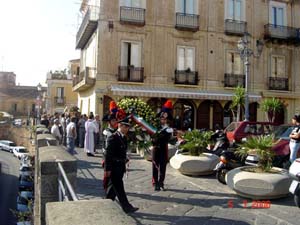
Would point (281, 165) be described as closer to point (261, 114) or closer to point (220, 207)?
point (220, 207)

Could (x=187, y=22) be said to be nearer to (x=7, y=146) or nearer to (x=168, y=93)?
(x=168, y=93)

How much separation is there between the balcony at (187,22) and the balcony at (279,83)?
6406 mm

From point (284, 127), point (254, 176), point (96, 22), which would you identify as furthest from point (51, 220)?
point (96, 22)

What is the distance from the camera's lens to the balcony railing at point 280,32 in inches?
966

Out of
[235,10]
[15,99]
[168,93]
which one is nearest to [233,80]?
[235,10]

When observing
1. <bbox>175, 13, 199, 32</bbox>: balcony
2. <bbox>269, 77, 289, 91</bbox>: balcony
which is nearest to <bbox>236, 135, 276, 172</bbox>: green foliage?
<bbox>175, 13, 199, 32</bbox>: balcony

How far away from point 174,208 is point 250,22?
20390 mm

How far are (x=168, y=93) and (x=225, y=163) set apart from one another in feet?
41.0

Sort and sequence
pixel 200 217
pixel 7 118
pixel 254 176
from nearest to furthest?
pixel 200 217 < pixel 254 176 < pixel 7 118

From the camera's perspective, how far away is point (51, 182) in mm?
5145

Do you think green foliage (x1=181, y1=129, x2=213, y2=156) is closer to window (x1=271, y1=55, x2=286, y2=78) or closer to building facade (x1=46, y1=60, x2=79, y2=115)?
window (x1=271, y1=55, x2=286, y2=78)

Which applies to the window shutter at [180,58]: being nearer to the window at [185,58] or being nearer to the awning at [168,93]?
the window at [185,58]

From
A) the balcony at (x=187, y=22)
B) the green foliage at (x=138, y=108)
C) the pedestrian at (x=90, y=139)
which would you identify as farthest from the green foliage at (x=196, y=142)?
the balcony at (x=187, y=22)

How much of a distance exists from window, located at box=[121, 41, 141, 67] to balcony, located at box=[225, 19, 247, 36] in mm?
6052
